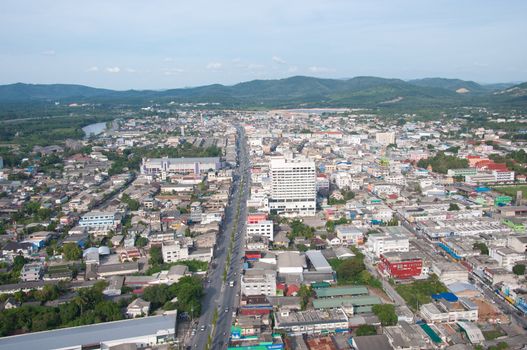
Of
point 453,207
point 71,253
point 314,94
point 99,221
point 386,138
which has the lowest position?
point 71,253

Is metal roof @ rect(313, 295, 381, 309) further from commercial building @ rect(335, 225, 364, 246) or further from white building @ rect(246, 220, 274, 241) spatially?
white building @ rect(246, 220, 274, 241)

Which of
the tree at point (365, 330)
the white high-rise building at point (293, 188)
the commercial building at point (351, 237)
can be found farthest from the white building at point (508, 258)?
the white high-rise building at point (293, 188)

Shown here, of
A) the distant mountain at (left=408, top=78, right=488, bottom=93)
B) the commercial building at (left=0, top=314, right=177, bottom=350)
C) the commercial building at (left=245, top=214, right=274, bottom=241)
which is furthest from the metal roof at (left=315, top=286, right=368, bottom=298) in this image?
the distant mountain at (left=408, top=78, right=488, bottom=93)

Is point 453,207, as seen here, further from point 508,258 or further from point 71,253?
point 71,253

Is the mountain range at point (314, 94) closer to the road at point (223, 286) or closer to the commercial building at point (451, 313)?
the road at point (223, 286)

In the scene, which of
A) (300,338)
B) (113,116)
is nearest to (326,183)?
(300,338)

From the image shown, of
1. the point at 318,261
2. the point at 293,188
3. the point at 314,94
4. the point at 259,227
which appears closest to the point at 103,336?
the point at 318,261

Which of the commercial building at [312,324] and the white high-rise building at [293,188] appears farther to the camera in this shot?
the white high-rise building at [293,188]
